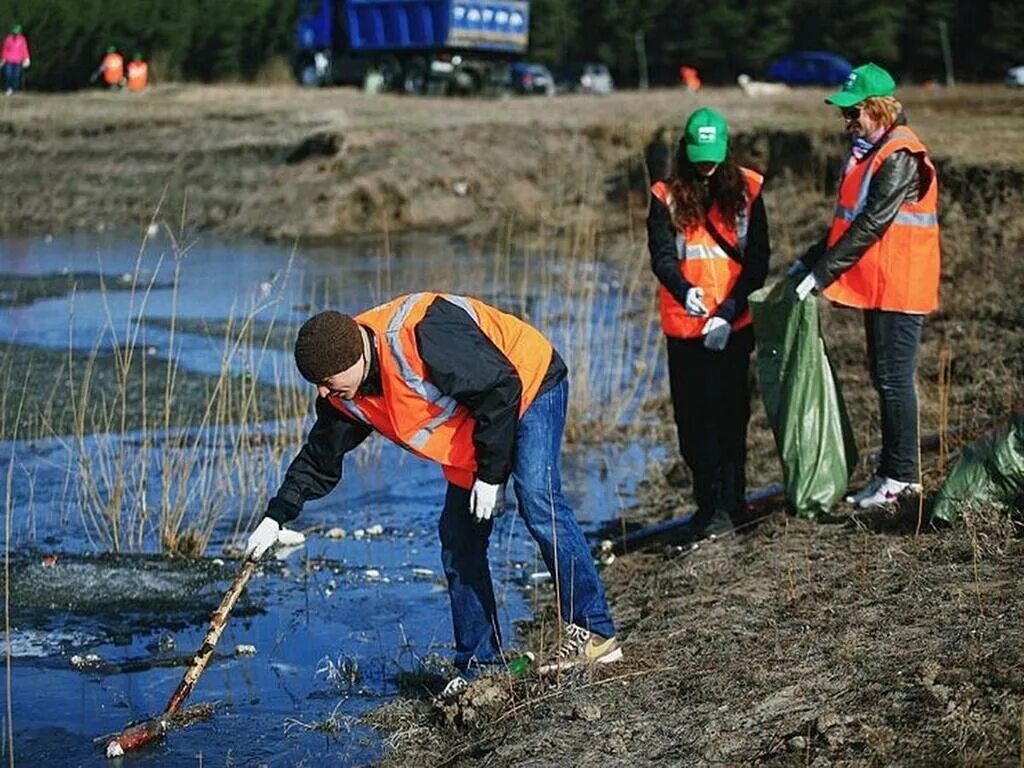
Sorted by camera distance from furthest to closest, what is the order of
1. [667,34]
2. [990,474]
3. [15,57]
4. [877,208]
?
[667,34] → [15,57] → [877,208] → [990,474]

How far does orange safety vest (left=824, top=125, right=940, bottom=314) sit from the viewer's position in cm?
665

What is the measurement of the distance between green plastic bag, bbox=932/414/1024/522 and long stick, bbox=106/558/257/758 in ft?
8.59

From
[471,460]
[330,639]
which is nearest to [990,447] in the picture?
[471,460]

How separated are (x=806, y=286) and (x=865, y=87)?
823 mm

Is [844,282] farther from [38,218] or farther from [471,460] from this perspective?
[38,218]

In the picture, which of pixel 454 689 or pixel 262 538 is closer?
pixel 262 538

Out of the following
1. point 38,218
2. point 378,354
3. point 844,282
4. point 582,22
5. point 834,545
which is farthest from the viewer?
point 582,22

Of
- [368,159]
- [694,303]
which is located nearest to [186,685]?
[694,303]

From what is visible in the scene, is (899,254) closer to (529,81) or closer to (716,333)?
(716,333)

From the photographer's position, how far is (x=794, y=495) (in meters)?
6.77

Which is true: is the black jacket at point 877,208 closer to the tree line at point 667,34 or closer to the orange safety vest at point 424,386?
the orange safety vest at point 424,386

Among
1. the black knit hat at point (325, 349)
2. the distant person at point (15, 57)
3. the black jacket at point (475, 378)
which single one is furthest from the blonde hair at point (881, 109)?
the distant person at point (15, 57)

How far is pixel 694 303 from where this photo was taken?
668 cm

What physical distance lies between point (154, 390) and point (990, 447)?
6.08 meters
